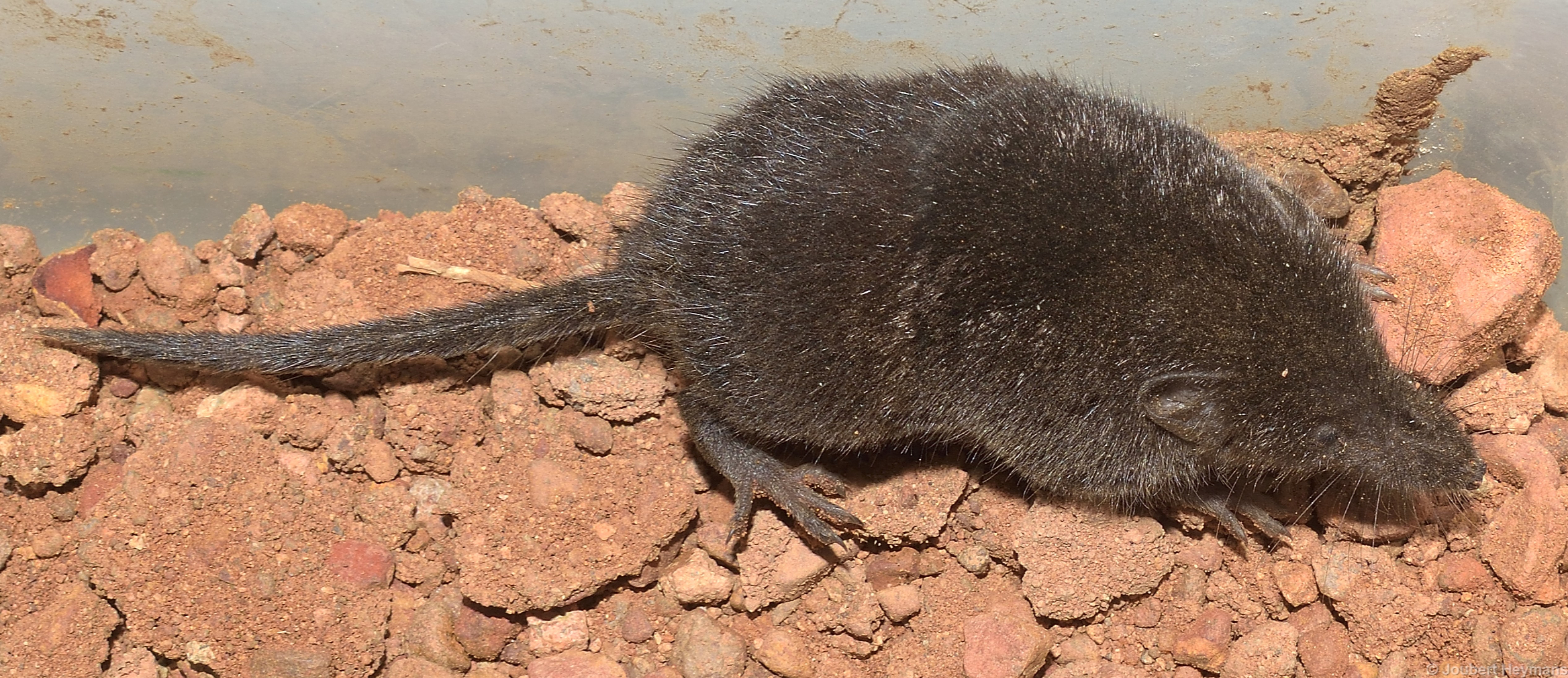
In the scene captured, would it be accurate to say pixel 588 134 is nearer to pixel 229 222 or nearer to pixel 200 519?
pixel 229 222

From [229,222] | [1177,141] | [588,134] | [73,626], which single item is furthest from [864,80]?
[73,626]

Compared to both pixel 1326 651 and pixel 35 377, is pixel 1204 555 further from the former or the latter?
pixel 35 377

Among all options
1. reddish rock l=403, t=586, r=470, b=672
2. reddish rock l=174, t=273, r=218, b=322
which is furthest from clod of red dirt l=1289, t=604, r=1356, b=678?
reddish rock l=174, t=273, r=218, b=322

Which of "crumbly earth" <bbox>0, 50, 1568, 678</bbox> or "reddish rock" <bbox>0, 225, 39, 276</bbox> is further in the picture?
"reddish rock" <bbox>0, 225, 39, 276</bbox>

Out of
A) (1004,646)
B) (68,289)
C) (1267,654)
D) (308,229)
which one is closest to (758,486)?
(1004,646)

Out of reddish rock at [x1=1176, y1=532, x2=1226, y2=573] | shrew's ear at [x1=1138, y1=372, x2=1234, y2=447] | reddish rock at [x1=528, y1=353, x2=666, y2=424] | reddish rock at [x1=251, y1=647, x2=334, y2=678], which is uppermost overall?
shrew's ear at [x1=1138, y1=372, x2=1234, y2=447]

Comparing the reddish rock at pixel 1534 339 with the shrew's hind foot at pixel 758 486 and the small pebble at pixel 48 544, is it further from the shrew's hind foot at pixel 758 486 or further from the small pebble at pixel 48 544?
the small pebble at pixel 48 544

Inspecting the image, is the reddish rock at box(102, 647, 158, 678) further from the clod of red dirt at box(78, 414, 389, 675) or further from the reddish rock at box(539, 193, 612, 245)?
the reddish rock at box(539, 193, 612, 245)

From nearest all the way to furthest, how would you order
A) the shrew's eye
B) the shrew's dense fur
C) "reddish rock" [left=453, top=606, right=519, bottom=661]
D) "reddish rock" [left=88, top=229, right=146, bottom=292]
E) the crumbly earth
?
the shrew's dense fur < the shrew's eye < the crumbly earth < "reddish rock" [left=453, top=606, right=519, bottom=661] < "reddish rock" [left=88, top=229, right=146, bottom=292]
